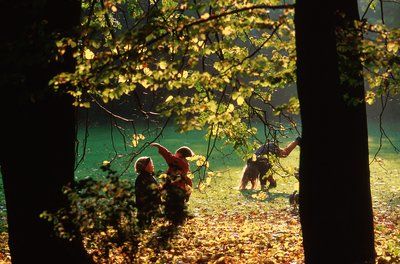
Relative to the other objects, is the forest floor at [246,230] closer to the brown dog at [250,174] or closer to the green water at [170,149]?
the brown dog at [250,174]

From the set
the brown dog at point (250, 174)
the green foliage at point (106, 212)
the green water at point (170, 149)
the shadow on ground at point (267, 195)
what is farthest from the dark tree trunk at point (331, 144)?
the brown dog at point (250, 174)

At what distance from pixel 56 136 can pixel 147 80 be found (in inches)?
55.4

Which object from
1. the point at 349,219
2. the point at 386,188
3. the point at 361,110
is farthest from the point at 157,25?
the point at 386,188

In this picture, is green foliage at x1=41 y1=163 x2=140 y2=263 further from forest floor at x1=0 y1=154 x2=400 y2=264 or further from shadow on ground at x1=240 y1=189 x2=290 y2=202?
shadow on ground at x1=240 y1=189 x2=290 y2=202

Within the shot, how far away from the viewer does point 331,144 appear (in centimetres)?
487

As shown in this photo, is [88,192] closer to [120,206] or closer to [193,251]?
[120,206]

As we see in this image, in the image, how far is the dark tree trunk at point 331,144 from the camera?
475 centimetres

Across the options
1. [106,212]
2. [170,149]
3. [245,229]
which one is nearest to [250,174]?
[245,229]

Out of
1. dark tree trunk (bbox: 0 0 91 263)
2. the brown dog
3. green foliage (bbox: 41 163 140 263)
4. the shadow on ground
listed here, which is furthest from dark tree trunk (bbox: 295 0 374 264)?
the brown dog

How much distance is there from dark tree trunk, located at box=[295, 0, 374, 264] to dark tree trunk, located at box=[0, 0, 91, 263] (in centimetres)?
269

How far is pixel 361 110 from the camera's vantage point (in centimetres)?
518

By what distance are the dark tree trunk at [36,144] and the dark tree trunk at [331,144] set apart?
2.69 m

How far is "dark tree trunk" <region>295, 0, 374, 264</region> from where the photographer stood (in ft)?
15.6

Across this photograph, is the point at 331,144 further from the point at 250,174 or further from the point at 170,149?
the point at 170,149
